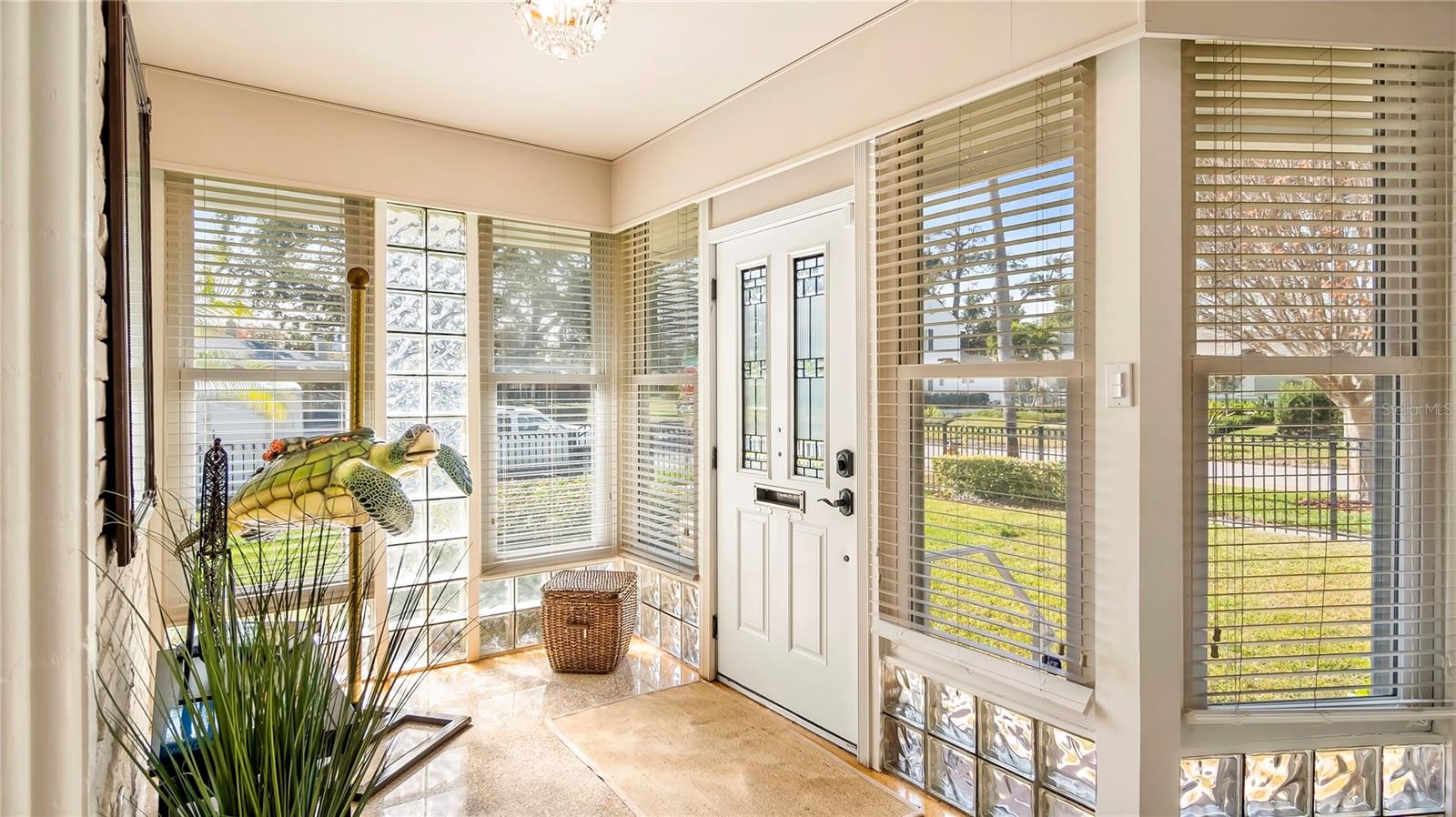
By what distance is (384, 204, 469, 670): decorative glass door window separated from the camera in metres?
3.62

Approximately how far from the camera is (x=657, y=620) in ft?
13.3

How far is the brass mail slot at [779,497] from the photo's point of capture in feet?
10.3

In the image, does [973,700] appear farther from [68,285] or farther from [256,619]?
[68,285]

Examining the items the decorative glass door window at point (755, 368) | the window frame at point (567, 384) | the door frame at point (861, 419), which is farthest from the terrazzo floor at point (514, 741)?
the decorative glass door window at point (755, 368)

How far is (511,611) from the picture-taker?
4.00 meters

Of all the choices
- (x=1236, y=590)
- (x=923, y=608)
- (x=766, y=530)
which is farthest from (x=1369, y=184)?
(x=766, y=530)

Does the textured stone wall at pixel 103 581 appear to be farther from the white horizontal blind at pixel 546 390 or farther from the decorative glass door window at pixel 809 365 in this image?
the white horizontal blind at pixel 546 390

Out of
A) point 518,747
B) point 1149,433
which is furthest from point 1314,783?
point 518,747

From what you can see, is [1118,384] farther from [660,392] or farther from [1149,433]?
[660,392]

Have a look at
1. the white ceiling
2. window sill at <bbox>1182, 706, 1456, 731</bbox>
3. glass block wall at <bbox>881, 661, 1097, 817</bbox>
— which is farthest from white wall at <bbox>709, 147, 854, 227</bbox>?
window sill at <bbox>1182, 706, 1456, 731</bbox>

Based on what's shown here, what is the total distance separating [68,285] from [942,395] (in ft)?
7.27

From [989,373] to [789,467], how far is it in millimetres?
1078

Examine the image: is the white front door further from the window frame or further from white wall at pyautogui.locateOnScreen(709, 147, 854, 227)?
the window frame

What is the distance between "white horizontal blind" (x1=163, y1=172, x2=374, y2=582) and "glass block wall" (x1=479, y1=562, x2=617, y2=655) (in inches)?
44.9
